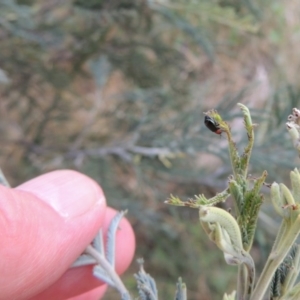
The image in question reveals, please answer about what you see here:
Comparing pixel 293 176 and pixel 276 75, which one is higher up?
pixel 293 176

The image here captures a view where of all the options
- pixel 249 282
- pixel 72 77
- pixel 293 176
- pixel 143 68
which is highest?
pixel 293 176

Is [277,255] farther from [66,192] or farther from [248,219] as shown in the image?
[66,192]

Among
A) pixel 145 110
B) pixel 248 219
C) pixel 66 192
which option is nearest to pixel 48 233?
pixel 66 192

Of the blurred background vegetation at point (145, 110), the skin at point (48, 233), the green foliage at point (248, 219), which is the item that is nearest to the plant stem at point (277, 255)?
the green foliage at point (248, 219)

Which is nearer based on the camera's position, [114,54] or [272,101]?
[272,101]

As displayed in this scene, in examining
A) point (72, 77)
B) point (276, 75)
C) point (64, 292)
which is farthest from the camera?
point (276, 75)

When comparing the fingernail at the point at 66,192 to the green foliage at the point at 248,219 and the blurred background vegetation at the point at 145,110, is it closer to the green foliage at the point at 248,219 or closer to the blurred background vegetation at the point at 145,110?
the blurred background vegetation at the point at 145,110

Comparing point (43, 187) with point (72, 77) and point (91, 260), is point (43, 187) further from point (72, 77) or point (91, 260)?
point (72, 77)

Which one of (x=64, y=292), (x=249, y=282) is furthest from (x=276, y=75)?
(x=249, y=282)

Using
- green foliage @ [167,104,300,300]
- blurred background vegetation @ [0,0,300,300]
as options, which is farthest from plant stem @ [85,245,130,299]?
blurred background vegetation @ [0,0,300,300]
